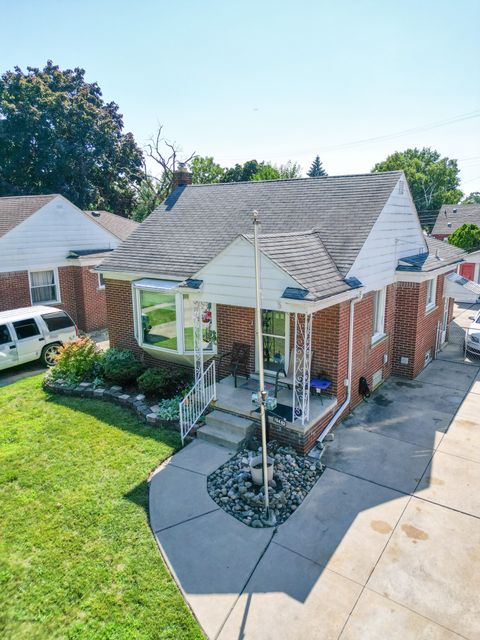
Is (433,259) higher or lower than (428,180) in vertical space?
lower

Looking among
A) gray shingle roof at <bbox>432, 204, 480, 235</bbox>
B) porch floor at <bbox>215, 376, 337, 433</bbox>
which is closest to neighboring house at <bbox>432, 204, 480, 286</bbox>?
gray shingle roof at <bbox>432, 204, 480, 235</bbox>

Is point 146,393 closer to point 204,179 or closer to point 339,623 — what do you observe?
point 339,623

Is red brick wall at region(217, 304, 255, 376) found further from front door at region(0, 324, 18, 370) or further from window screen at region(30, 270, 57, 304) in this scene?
window screen at region(30, 270, 57, 304)

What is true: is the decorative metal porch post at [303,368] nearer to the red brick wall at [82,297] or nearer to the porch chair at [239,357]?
the porch chair at [239,357]

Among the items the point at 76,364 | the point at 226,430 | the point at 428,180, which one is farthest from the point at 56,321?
the point at 428,180

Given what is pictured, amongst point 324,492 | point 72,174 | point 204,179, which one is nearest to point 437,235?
point 204,179

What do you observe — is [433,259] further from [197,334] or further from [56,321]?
[56,321]
